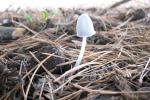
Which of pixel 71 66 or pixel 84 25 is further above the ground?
Result: pixel 84 25

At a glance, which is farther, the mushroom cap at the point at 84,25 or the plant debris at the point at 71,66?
the mushroom cap at the point at 84,25

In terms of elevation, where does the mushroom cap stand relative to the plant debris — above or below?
above

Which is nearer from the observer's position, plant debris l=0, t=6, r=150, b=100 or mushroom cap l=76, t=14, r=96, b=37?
plant debris l=0, t=6, r=150, b=100

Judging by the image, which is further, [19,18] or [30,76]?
[19,18]

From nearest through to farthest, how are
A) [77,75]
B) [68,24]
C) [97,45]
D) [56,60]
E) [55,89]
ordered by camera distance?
[55,89] → [77,75] → [56,60] → [97,45] → [68,24]

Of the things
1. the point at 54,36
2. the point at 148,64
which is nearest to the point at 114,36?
the point at 54,36

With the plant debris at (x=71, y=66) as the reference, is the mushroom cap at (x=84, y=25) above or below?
above

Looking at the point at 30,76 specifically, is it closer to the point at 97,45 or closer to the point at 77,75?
the point at 77,75

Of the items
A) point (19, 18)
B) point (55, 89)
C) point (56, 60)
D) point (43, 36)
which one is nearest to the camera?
point (55, 89)
